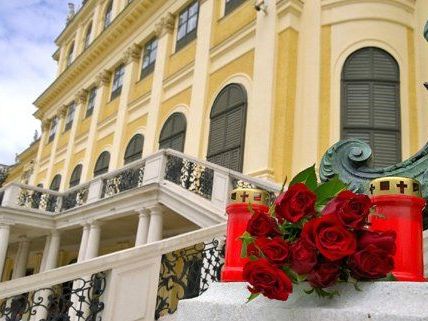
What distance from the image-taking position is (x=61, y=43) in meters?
30.0

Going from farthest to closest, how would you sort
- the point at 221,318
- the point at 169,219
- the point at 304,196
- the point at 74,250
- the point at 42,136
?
the point at 42,136 < the point at 74,250 < the point at 169,219 < the point at 221,318 < the point at 304,196

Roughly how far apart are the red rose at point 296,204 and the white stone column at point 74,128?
21.6 meters

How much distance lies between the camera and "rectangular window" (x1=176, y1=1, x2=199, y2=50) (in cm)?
1613

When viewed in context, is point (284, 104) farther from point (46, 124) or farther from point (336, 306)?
point (46, 124)

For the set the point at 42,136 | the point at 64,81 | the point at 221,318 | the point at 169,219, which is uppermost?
the point at 64,81

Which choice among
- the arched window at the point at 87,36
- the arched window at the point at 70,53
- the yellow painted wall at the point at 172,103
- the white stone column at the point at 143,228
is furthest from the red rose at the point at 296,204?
the arched window at the point at 70,53

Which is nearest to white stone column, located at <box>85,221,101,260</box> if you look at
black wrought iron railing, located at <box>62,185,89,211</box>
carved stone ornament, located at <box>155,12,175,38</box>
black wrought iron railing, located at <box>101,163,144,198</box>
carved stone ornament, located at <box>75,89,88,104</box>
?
black wrought iron railing, located at <box>101,163,144,198</box>

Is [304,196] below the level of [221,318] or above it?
above

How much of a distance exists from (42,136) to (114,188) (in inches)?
690

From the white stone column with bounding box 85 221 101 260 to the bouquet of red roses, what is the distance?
11287 mm

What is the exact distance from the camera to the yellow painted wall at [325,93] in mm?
10984

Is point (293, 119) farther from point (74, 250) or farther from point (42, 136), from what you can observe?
point (42, 136)

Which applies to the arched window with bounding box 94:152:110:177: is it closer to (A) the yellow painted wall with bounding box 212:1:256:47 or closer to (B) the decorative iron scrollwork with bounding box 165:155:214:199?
(A) the yellow painted wall with bounding box 212:1:256:47

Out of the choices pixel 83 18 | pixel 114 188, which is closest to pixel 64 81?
pixel 83 18
